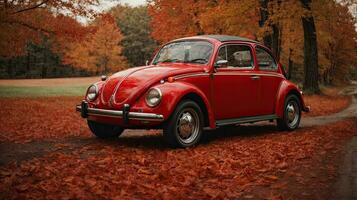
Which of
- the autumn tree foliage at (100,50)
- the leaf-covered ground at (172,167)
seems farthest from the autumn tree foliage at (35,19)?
the autumn tree foliage at (100,50)

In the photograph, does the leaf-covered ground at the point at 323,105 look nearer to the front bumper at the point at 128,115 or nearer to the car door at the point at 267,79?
Result: the car door at the point at 267,79

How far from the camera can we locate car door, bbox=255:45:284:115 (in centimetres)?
873

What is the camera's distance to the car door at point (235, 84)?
305 inches

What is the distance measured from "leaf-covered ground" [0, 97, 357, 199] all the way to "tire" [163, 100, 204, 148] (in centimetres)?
19

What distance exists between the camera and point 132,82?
22.8 ft

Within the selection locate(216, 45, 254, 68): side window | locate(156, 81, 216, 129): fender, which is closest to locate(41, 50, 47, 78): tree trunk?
locate(216, 45, 254, 68): side window

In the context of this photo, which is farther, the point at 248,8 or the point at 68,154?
the point at 248,8

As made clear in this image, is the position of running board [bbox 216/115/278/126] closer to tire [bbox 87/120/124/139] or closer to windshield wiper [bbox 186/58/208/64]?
windshield wiper [bbox 186/58/208/64]

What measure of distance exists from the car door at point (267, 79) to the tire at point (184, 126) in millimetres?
2049

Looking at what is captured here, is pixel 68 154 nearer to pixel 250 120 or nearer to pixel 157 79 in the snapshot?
pixel 157 79

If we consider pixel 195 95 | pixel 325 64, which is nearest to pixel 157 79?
pixel 195 95

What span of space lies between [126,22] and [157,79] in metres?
68.5

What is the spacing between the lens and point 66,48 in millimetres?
58469

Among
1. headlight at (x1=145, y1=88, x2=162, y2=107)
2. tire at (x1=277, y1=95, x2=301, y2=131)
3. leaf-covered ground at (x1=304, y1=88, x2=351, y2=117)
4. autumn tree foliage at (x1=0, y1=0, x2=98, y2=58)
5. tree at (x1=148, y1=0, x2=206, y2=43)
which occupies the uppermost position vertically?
tree at (x1=148, y1=0, x2=206, y2=43)
